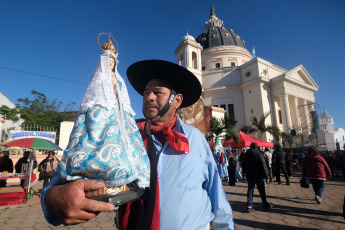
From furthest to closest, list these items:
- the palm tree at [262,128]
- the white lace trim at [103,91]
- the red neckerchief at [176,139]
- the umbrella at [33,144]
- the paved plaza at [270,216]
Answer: the palm tree at [262,128] < the umbrella at [33,144] < the paved plaza at [270,216] < the red neckerchief at [176,139] < the white lace trim at [103,91]

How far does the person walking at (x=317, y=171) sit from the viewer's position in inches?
233

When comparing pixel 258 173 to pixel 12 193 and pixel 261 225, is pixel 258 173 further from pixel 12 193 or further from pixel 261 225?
pixel 12 193

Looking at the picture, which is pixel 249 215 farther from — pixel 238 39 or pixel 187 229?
pixel 238 39

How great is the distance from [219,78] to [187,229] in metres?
39.1

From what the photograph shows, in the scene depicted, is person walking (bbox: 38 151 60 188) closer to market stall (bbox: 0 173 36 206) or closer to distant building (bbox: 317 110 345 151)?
market stall (bbox: 0 173 36 206)

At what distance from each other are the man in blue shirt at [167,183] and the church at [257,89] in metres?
28.5

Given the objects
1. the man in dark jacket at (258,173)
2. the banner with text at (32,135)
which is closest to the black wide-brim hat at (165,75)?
the man in dark jacket at (258,173)

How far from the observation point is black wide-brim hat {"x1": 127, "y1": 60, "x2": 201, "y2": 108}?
176 cm

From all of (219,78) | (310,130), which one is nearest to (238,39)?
(219,78)

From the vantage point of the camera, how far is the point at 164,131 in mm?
1493

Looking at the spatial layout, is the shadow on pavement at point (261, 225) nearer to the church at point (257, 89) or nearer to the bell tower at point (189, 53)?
the church at point (257, 89)

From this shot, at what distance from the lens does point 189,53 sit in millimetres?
36062

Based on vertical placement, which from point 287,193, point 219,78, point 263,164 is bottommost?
point 287,193

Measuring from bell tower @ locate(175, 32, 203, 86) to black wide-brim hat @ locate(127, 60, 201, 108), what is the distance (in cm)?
3373
